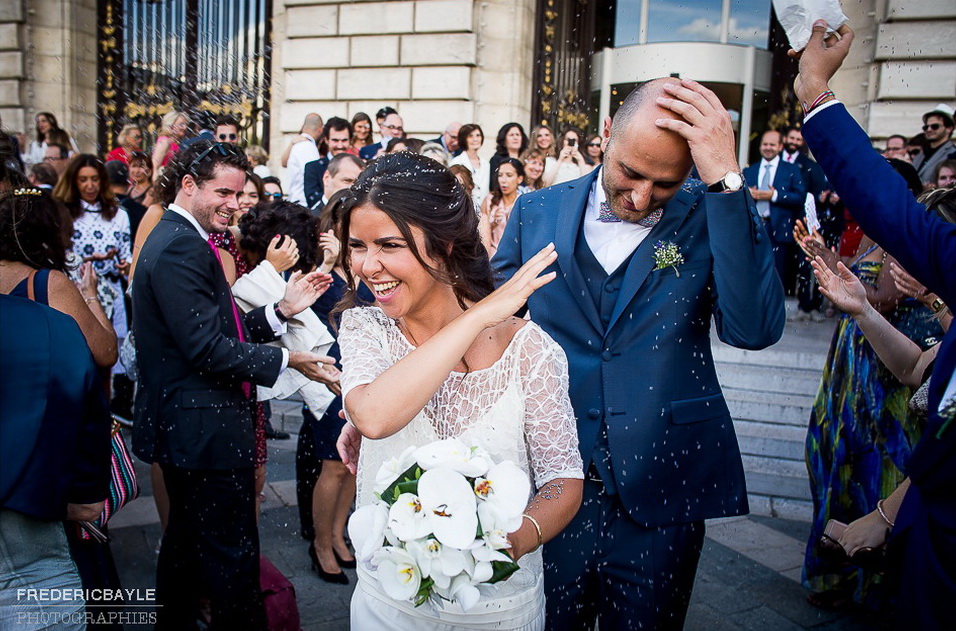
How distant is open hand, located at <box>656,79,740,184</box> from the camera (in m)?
2.14

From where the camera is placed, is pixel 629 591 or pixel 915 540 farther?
pixel 629 591

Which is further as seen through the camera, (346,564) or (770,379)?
(770,379)

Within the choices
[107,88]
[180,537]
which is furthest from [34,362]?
[107,88]

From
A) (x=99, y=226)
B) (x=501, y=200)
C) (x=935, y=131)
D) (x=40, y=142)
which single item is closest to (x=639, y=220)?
(x=501, y=200)

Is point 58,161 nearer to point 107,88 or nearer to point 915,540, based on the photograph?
point 107,88

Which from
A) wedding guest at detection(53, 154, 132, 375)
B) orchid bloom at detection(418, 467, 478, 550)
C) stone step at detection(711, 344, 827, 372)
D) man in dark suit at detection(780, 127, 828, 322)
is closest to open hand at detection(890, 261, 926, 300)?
orchid bloom at detection(418, 467, 478, 550)

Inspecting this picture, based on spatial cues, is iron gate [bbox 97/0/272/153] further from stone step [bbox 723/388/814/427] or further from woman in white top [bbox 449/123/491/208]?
stone step [bbox 723/388/814/427]

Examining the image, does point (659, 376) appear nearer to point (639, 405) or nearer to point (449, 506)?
point (639, 405)

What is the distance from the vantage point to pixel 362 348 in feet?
6.87

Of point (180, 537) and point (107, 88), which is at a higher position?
point (107, 88)

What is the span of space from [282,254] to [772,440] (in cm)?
A: 444

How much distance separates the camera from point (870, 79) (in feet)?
35.0

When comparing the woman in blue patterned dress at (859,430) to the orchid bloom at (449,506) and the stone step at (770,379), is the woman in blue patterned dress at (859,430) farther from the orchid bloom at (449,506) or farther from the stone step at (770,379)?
the orchid bloom at (449,506)

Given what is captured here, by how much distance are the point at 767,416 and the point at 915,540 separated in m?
5.07
